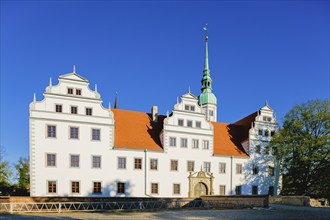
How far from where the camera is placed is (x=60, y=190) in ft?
84.0

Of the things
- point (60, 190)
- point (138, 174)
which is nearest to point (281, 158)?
point (138, 174)

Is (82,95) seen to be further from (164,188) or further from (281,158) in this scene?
(281,158)

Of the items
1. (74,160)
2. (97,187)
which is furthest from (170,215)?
(74,160)

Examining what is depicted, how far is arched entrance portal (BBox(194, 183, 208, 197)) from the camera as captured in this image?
3108cm

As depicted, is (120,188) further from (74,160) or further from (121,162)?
(74,160)

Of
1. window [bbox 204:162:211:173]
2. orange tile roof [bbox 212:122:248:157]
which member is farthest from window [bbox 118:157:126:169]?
orange tile roof [bbox 212:122:248:157]

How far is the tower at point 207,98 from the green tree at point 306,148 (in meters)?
21.6

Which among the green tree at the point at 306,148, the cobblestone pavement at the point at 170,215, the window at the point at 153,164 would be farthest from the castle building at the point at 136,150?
the cobblestone pavement at the point at 170,215

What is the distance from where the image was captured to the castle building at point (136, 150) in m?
25.9

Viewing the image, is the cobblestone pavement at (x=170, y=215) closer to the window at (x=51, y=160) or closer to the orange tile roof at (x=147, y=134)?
the window at (x=51, y=160)

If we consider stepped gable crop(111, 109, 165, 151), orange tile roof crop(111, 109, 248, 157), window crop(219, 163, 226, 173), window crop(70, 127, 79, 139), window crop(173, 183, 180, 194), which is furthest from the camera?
window crop(219, 163, 226, 173)

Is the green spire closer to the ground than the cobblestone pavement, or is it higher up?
higher up

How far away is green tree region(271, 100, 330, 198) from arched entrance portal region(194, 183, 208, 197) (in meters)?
9.82

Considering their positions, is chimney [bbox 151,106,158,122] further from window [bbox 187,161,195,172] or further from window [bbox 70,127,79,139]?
window [bbox 70,127,79,139]
